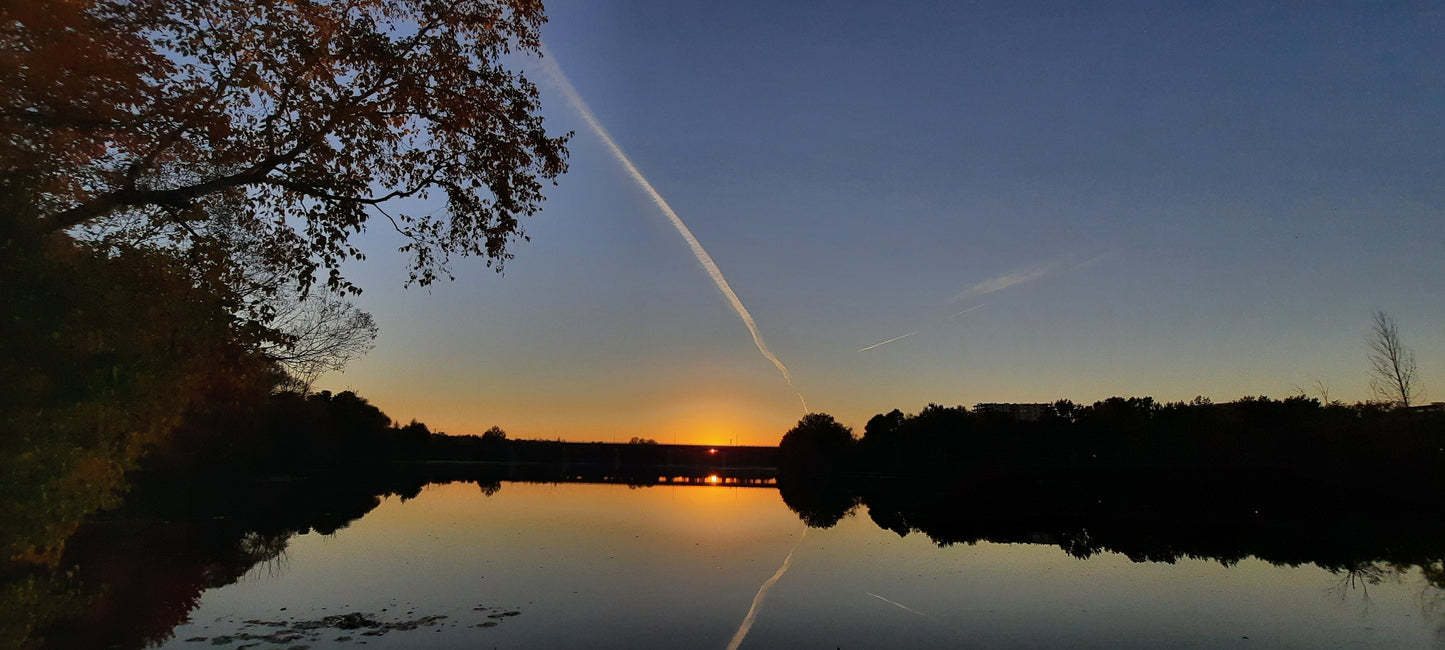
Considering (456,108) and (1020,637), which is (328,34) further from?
(1020,637)

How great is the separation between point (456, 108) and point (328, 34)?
260 cm

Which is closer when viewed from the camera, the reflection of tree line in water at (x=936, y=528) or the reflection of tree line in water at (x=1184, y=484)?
the reflection of tree line in water at (x=936, y=528)

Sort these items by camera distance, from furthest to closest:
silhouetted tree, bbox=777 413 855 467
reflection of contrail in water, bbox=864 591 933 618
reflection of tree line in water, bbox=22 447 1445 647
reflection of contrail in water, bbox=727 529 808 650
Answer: silhouetted tree, bbox=777 413 855 467 < reflection of contrail in water, bbox=864 591 933 618 < reflection of tree line in water, bbox=22 447 1445 647 < reflection of contrail in water, bbox=727 529 808 650

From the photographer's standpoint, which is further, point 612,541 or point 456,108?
point 612,541

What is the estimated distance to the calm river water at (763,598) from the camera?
62.3ft

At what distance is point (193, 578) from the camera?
→ 24828 millimetres

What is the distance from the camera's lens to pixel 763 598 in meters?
24.3

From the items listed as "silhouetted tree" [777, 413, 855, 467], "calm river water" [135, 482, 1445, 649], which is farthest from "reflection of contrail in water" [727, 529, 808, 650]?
"silhouetted tree" [777, 413, 855, 467]

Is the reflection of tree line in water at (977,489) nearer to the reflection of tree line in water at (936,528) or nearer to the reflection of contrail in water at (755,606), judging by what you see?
the reflection of tree line in water at (936,528)

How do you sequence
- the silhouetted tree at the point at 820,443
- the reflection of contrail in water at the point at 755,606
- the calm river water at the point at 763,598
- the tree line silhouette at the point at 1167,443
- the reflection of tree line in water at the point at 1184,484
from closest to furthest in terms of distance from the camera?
the reflection of contrail in water at the point at 755,606 → the calm river water at the point at 763,598 → the reflection of tree line in water at the point at 1184,484 → the tree line silhouette at the point at 1167,443 → the silhouetted tree at the point at 820,443

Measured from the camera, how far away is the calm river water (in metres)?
19.0

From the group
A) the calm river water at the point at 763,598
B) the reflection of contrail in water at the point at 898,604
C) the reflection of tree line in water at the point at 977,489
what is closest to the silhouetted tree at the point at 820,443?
the reflection of tree line in water at the point at 977,489

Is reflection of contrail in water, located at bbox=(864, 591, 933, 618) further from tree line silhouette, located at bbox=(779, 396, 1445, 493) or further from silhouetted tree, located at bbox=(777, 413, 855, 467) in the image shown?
silhouetted tree, located at bbox=(777, 413, 855, 467)

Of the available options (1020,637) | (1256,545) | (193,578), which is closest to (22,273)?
(193,578)
